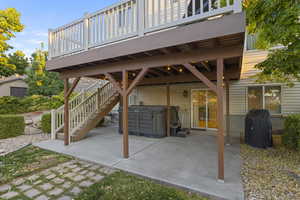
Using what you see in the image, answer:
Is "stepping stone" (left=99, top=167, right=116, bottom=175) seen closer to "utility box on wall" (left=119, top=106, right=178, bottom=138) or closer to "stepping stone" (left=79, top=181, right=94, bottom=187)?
"stepping stone" (left=79, top=181, right=94, bottom=187)

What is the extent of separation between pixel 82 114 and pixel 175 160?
4148 mm

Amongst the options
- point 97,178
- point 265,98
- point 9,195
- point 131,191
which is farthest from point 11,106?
point 265,98

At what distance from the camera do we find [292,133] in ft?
14.2

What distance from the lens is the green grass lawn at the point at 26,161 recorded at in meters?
3.08

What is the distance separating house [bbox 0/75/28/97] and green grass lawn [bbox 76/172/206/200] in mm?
17302

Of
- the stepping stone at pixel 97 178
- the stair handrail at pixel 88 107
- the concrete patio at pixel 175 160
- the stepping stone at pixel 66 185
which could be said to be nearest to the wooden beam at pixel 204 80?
the concrete patio at pixel 175 160

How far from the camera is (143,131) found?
5.94 metres

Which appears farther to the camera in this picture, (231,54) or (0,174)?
(0,174)

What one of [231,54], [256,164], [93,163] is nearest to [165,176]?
[93,163]

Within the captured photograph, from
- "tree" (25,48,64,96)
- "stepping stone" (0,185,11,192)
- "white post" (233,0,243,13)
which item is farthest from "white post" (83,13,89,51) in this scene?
"tree" (25,48,64,96)

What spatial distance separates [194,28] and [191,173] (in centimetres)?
281

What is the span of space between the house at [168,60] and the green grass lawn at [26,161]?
862 millimetres

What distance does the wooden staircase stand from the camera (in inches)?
215

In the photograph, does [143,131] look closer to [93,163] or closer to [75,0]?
[93,163]
